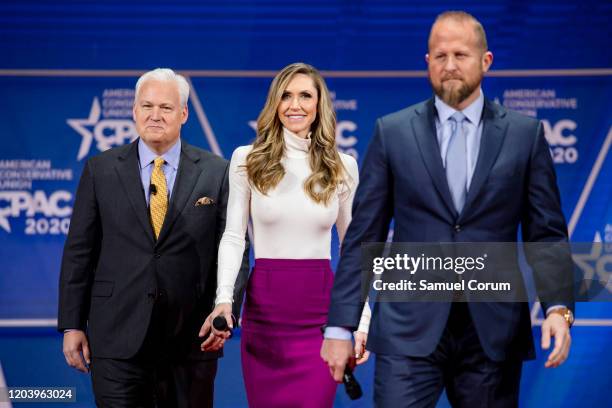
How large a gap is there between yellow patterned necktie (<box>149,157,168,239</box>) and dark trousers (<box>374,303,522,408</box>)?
1.45 meters

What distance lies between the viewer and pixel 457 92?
122 inches

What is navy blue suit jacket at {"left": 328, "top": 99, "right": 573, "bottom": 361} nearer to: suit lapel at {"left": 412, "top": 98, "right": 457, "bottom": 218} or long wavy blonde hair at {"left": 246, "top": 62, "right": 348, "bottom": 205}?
suit lapel at {"left": 412, "top": 98, "right": 457, "bottom": 218}

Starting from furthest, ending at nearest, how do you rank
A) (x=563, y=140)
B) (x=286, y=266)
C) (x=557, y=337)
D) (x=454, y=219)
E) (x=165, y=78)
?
1. (x=563, y=140)
2. (x=165, y=78)
3. (x=286, y=266)
4. (x=454, y=219)
5. (x=557, y=337)

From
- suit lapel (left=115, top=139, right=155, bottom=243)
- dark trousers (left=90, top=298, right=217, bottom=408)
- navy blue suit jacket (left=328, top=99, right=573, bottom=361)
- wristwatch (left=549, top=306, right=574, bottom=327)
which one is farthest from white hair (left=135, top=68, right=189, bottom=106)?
wristwatch (left=549, top=306, right=574, bottom=327)

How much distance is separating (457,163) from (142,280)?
62.5 inches

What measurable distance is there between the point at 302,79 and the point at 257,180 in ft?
1.59

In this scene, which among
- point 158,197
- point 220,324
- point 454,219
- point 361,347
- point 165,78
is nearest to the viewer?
point 454,219

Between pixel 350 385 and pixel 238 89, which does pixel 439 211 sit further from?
pixel 238 89

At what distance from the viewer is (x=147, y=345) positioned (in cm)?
407

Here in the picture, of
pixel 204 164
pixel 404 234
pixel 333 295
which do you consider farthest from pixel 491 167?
pixel 204 164

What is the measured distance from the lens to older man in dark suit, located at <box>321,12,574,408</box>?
302 cm

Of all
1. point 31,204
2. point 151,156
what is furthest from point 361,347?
point 31,204

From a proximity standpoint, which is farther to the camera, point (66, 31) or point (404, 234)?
point (66, 31)

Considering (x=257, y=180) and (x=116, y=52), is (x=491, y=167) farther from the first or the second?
(x=116, y=52)
